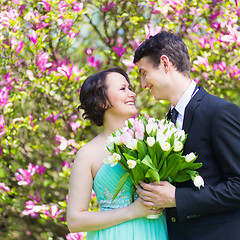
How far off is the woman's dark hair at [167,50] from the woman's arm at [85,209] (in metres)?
0.71

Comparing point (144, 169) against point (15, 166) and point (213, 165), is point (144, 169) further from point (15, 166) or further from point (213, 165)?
point (15, 166)

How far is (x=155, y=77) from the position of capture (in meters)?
2.52

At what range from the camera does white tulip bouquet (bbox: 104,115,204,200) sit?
208 centimetres

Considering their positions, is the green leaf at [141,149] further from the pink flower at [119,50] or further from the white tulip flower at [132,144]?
the pink flower at [119,50]

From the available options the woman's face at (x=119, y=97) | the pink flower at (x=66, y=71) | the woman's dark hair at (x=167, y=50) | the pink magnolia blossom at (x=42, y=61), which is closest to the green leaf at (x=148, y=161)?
the woman's face at (x=119, y=97)

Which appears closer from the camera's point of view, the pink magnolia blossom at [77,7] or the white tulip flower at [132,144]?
the white tulip flower at [132,144]

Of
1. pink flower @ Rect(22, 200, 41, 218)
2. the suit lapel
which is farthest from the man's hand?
pink flower @ Rect(22, 200, 41, 218)

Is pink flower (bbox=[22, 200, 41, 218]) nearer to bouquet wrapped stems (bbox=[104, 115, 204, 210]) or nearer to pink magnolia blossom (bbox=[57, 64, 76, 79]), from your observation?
pink magnolia blossom (bbox=[57, 64, 76, 79])

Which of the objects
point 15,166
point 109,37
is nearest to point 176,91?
point 109,37

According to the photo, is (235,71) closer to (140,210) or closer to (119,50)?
(119,50)

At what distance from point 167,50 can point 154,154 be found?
745mm

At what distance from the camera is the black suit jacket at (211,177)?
6.92 feet

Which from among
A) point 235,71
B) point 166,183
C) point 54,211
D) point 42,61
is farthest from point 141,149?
point 235,71

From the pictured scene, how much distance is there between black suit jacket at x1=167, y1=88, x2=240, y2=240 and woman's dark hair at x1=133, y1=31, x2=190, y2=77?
314mm
